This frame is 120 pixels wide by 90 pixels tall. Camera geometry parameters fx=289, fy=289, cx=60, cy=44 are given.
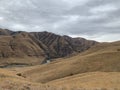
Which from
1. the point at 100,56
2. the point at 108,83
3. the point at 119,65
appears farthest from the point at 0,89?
the point at 100,56

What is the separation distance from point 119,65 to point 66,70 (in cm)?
1507

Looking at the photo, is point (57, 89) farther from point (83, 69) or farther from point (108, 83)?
point (83, 69)

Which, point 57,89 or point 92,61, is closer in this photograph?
point 57,89

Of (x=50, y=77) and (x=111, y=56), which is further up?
(x=111, y=56)

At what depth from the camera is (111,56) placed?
3059 inches

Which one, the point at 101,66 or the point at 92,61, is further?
the point at 92,61

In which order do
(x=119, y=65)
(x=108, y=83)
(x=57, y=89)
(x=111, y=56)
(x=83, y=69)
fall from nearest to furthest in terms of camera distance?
(x=57, y=89)
(x=108, y=83)
(x=119, y=65)
(x=83, y=69)
(x=111, y=56)

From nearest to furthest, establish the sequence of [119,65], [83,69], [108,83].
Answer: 1. [108,83]
2. [119,65]
3. [83,69]

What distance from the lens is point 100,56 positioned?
81.4 metres

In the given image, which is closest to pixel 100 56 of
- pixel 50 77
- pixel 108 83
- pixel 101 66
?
pixel 101 66

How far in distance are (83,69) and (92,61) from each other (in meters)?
6.83

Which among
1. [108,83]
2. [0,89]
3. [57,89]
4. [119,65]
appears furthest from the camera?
[119,65]

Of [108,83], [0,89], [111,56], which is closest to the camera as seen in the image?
[0,89]

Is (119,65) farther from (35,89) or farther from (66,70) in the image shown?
(35,89)
